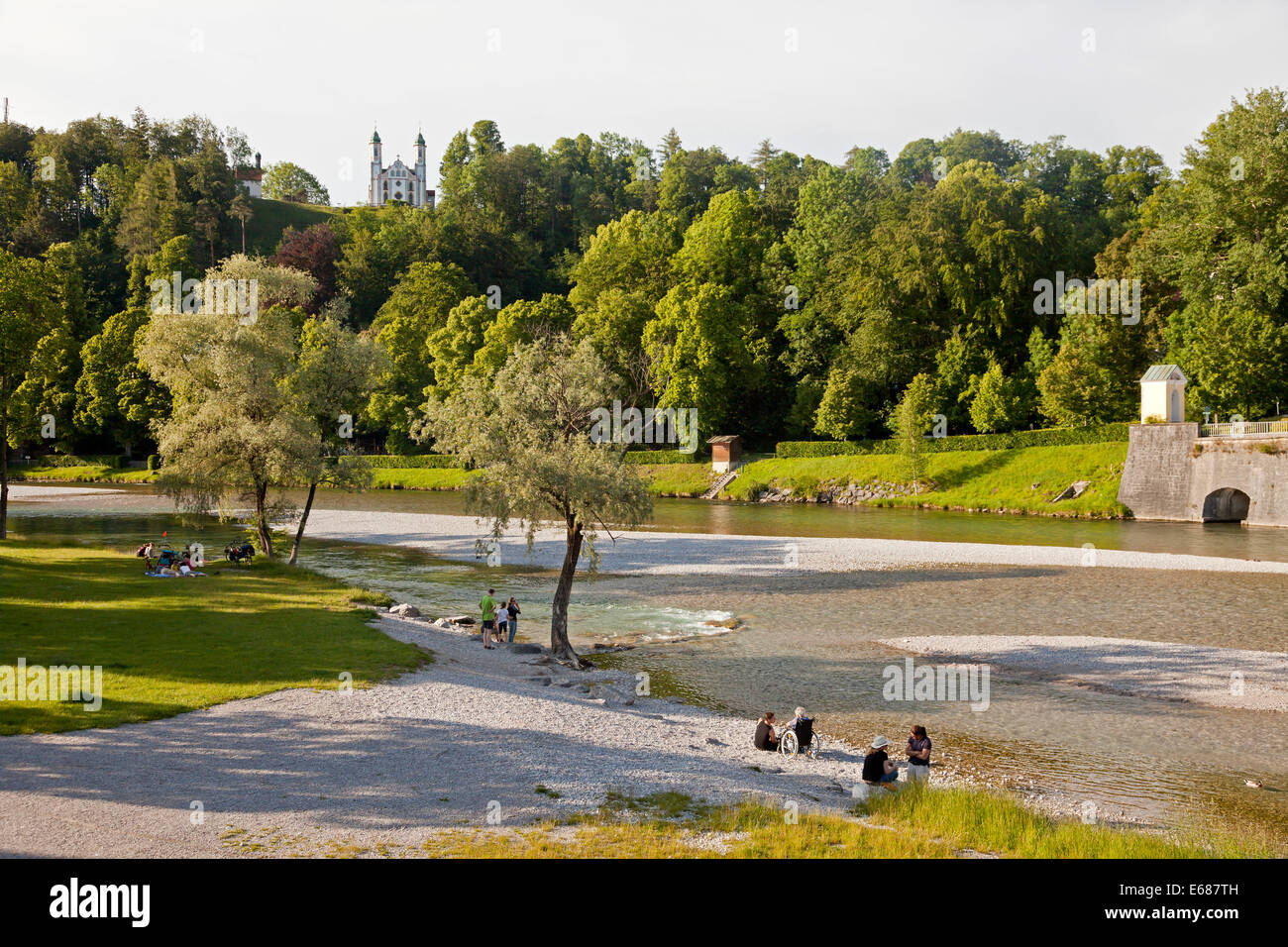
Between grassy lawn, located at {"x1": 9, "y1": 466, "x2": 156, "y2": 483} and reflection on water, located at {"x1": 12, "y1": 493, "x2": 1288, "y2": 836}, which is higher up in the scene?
grassy lawn, located at {"x1": 9, "y1": 466, "x2": 156, "y2": 483}

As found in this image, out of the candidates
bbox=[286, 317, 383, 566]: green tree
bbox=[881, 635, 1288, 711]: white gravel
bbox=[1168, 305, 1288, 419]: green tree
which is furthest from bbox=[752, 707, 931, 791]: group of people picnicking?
bbox=[1168, 305, 1288, 419]: green tree

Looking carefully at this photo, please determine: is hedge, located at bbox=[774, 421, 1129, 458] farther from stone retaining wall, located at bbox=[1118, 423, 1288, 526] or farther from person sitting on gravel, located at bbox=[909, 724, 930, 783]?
person sitting on gravel, located at bbox=[909, 724, 930, 783]

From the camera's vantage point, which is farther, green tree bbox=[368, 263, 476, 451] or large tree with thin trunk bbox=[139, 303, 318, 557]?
green tree bbox=[368, 263, 476, 451]

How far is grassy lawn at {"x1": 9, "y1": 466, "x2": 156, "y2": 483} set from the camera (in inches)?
4092

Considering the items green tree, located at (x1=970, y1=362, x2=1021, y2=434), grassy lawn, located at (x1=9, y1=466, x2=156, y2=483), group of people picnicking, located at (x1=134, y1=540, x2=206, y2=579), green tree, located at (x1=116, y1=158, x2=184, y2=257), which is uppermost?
green tree, located at (x1=116, y1=158, x2=184, y2=257)

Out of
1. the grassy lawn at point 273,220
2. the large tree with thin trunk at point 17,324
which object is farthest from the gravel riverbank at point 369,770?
the grassy lawn at point 273,220

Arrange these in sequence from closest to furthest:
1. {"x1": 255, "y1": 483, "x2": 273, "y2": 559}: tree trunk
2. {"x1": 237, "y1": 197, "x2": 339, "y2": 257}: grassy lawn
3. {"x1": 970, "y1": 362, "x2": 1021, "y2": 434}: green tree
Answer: {"x1": 255, "y1": 483, "x2": 273, "y2": 559}: tree trunk → {"x1": 970, "y1": 362, "x2": 1021, "y2": 434}: green tree → {"x1": 237, "y1": 197, "x2": 339, "y2": 257}: grassy lawn

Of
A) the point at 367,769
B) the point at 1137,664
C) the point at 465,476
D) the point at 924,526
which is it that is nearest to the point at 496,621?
the point at 367,769

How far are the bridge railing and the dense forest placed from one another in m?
5.16

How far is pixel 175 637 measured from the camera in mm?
23688

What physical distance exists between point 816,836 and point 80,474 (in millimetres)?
118094

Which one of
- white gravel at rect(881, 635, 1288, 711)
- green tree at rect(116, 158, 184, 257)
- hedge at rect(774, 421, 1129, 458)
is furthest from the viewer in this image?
green tree at rect(116, 158, 184, 257)

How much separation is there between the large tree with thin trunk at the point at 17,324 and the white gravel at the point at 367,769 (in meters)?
33.4
